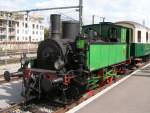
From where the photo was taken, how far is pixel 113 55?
13.3 m

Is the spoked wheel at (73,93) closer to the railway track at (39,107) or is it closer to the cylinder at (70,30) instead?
the railway track at (39,107)

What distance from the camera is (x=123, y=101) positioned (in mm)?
10273

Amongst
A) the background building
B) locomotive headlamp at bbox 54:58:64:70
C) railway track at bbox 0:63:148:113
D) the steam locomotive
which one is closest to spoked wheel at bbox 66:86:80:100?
the steam locomotive

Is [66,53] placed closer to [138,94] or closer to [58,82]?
[58,82]

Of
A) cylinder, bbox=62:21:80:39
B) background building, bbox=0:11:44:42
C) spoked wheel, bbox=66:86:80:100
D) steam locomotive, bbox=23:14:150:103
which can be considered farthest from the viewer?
background building, bbox=0:11:44:42

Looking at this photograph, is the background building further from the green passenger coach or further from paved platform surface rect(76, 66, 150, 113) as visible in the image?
paved platform surface rect(76, 66, 150, 113)

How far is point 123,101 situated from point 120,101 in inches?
4.2

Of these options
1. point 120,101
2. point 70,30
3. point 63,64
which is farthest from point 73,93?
point 70,30

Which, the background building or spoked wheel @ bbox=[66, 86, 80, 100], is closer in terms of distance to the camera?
spoked wheel @ bbox=[66, 86, 80, 100]

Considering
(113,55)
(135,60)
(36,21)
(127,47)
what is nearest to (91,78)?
(113,55)

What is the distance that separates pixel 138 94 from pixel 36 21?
371 feet

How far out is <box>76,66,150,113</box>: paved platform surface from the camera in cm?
910

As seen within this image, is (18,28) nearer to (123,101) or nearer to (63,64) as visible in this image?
(63,64)

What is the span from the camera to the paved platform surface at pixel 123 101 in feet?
29.9
